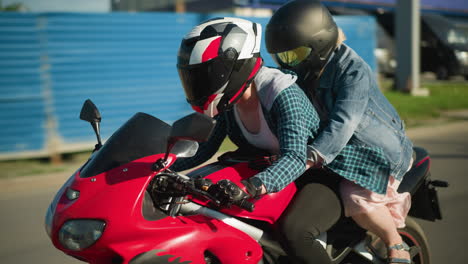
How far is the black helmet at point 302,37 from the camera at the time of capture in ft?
9.34

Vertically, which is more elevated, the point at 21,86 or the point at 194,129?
the point at 194,129

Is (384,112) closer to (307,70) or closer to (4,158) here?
(307,70)

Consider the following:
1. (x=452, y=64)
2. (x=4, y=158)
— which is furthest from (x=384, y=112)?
(x=452, y=64)

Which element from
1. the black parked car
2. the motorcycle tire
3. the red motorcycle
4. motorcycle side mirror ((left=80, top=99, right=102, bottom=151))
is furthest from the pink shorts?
the black parked car

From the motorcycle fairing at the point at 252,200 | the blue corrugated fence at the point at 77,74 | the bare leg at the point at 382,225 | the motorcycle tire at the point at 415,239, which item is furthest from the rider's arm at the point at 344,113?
the blue corrugated fence at the point at 77,74

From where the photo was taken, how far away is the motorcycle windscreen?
2.08m

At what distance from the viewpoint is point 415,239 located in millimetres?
3012

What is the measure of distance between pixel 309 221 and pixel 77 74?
6.00m

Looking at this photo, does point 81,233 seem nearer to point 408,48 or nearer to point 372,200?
point 372,200

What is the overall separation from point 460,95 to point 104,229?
15.0 meters

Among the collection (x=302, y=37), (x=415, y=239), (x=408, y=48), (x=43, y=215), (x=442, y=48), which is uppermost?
(x=302, y=37)

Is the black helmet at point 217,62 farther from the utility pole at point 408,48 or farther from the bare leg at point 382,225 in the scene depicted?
the utility pole at point 408,48

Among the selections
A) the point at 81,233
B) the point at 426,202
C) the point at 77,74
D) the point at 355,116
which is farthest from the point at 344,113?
the point at 77,74

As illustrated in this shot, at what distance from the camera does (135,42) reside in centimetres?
819
